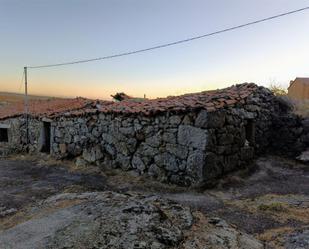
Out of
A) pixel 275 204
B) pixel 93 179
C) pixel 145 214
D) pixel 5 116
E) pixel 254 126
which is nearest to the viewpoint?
Answer: pixel 145 214

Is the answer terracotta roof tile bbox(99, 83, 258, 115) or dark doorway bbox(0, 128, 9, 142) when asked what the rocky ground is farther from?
dark doorway bbox(0, 128, 9, 142)

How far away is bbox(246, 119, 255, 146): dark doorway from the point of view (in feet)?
31.9

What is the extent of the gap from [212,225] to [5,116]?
13.4 meters

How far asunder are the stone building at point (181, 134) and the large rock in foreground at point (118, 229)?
2516 mm

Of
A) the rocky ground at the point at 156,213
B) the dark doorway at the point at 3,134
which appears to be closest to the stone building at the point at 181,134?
the rocky ground at the point at 156,213

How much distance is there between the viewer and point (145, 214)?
4938mm

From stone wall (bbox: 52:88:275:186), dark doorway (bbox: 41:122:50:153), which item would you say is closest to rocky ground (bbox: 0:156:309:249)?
stone wall (bbox: 52:88:275:186)

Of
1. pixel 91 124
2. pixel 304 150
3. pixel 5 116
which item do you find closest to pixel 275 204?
pixel 304 150

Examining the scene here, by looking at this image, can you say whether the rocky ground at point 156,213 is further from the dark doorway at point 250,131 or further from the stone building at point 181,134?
the dark doorway at point 250,131

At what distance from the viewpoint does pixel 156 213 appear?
5.00 meters

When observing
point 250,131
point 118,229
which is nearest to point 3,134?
point 250,131

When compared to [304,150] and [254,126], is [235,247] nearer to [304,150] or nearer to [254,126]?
[254,126]

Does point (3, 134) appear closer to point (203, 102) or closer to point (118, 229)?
point (203, 102)

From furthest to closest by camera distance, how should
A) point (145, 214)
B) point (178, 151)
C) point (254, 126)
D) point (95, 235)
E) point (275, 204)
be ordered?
point (254, 126), point (178, 151), point (275, 204), point (145, 214), point (95, 235)
